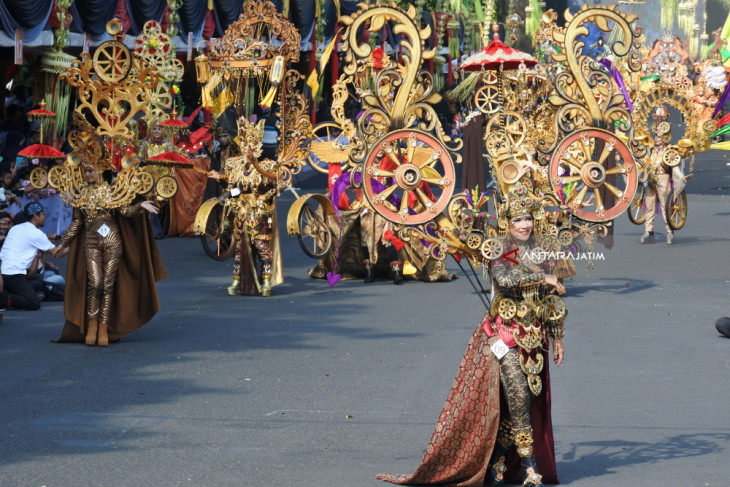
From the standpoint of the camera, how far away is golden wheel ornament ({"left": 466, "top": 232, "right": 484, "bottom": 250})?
6.89m

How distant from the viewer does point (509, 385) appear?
6.67 meters

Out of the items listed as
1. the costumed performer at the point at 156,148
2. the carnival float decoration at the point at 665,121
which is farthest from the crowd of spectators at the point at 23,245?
the carnival float decoration at the point at 665,121

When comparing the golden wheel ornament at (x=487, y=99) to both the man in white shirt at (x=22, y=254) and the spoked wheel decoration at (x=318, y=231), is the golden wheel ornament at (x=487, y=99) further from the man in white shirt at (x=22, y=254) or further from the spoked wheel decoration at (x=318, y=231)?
the man in white shirt at (x=22, y=254)

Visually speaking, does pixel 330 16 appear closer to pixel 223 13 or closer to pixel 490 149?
pixel 223 13

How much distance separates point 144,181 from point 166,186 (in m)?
0.22

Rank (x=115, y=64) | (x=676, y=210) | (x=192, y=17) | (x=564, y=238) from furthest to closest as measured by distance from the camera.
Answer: (x=192, y=17)
(x=676, y=210)
(x=115, y=64)
(x=564, y=238)

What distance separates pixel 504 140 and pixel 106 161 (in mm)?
5134

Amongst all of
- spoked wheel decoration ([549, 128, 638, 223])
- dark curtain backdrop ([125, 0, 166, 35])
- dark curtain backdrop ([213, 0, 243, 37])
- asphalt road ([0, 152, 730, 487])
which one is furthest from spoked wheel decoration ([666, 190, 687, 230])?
spoked wheel decoration ([549, 128, 638, 223])

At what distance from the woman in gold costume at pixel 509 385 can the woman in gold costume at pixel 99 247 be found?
534 centimetres

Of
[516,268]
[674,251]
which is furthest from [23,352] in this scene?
[674,251]

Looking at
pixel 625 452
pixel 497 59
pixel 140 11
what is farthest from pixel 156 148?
pixel 625 452

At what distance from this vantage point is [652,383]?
958cm

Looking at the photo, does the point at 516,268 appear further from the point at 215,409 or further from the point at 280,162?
the point at 280,162

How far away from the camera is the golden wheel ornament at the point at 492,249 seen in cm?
677
